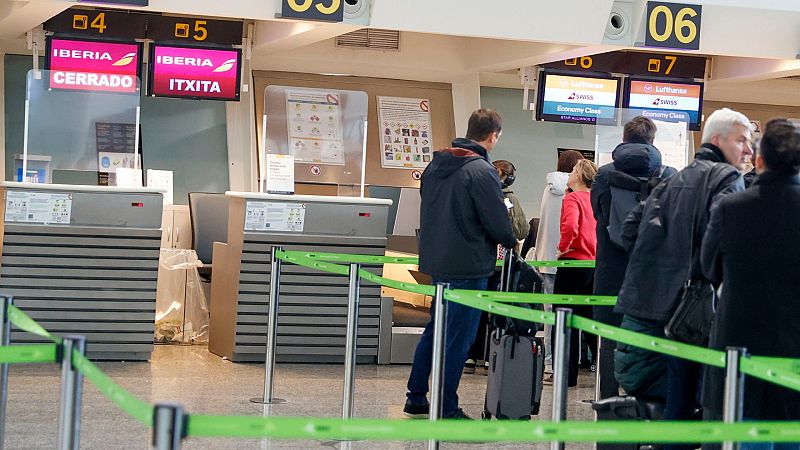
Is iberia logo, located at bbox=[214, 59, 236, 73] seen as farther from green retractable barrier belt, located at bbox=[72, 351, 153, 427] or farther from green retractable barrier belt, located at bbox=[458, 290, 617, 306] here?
green retractable barrier belt, located at bbox=[72, 351, 153, 427]

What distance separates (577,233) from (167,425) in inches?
204

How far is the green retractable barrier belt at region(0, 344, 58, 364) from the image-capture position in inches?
120

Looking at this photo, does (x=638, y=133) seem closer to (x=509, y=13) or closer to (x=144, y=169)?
(x=509, y=13)

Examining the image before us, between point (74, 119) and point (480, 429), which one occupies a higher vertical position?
point (74, 119)

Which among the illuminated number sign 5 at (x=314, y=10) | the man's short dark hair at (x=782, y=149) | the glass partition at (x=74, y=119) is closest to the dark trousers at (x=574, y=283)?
the illuminated number sign 5 at (x=314, y=10)

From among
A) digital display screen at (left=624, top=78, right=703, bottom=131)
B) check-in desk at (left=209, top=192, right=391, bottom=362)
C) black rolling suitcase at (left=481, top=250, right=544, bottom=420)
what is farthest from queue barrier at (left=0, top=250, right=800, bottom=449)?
digital display screen at (left=624, top=78, right=703, bottom=131)

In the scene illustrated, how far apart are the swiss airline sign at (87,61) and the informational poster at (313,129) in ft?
4.87

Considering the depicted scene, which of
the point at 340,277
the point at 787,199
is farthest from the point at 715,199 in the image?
the point at 340,277

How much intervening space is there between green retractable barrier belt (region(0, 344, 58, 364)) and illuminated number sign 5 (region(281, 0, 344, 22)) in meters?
5.55

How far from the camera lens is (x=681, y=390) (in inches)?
177

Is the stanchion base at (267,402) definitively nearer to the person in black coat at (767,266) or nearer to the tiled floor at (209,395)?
the tiled floor at (209,395)

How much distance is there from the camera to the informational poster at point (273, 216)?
805 cm

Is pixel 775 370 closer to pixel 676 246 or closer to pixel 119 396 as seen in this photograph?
pixel 676 246

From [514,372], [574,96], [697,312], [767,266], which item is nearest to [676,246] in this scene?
[697,312]
